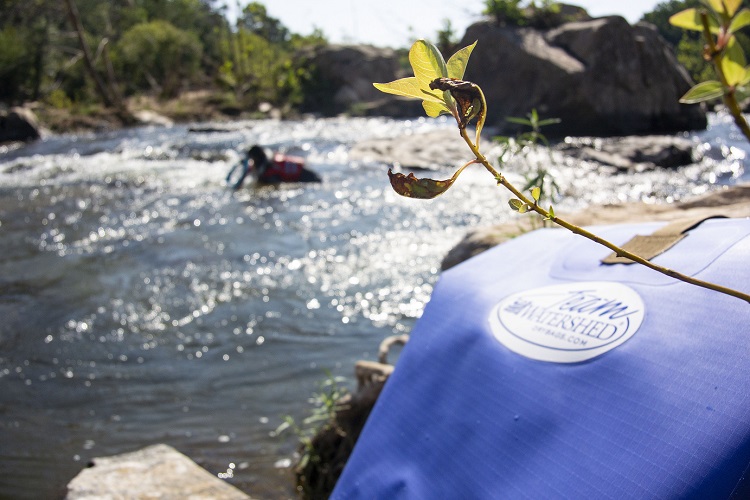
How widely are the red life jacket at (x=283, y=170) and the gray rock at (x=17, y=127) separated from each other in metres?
7.67

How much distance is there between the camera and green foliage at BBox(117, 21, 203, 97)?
70.0ft

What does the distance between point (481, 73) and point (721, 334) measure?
1081 centimetres

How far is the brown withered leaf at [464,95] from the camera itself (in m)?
0.46

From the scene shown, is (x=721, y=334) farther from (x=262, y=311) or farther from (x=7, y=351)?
(x=7, y=351)

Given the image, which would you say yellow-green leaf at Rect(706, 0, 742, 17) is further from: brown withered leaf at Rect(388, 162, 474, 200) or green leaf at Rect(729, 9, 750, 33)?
brown withered leaf at Rect(388, 162, 474, 200)

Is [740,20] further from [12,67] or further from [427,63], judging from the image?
[12,67]

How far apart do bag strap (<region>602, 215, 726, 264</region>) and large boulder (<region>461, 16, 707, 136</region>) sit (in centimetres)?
888

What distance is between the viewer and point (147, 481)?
1.88m

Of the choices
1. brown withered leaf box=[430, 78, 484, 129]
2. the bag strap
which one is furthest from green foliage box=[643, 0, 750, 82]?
the bag strap

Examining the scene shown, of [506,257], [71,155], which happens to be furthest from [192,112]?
[506,257]

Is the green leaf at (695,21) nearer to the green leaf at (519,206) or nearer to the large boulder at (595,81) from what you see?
the green leaf at (519,206)

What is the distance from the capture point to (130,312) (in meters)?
3.83

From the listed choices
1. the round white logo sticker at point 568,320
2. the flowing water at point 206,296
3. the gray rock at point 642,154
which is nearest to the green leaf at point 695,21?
the round white logo sticker at point 568,320

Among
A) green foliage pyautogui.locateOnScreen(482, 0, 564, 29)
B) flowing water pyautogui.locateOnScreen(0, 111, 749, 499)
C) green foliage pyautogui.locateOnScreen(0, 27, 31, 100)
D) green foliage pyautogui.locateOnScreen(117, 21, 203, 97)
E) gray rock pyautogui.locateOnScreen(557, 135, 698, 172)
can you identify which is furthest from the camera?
green foliage pyautogui.locateOnScreen(117, 21, 203, 97)
